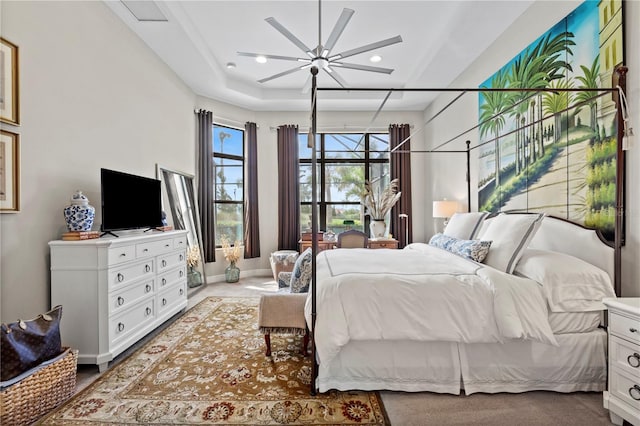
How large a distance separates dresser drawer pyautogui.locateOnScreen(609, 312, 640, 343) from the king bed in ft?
0.83

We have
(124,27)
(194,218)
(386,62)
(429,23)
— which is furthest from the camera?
(194,218)

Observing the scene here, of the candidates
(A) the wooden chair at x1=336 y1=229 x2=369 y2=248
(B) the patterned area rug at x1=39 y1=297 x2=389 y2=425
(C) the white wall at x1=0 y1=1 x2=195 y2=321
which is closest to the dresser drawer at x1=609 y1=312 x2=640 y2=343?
(B) the patterned area rug at x1=39 y1=297 x2=389 y2=425

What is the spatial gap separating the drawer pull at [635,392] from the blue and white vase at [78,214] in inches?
140

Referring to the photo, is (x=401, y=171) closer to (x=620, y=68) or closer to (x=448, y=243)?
(x=448, y=243)

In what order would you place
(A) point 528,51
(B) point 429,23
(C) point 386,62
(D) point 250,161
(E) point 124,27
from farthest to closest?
1. (D) point 250,161
2. (C) point 386,62
3. (B) point 429,23
4. (E) point 124,27
5. (A) point 528,51

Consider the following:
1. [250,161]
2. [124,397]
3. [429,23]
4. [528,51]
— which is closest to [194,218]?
[250,161]

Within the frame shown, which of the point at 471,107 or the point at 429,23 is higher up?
the point at 429,23

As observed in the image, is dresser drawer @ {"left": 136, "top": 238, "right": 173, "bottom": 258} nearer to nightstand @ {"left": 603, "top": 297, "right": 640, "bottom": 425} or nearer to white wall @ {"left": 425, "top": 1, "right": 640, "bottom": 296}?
nightstand @ {"left": 603, "top": 297, "right": 640, "bottom": 425}

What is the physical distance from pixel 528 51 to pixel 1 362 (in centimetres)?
450

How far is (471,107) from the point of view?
155 inches

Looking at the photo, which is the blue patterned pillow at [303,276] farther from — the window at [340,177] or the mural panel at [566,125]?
the window at [340,177]

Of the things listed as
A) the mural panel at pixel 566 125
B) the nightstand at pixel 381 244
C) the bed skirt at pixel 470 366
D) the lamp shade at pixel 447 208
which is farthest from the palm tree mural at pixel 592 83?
the nightstand at pixel 381 244

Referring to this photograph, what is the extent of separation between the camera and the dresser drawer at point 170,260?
3.07 meters

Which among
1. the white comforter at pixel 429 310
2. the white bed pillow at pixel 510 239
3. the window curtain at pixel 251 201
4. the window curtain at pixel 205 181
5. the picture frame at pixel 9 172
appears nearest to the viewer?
the white comforter at pixel 429 310
